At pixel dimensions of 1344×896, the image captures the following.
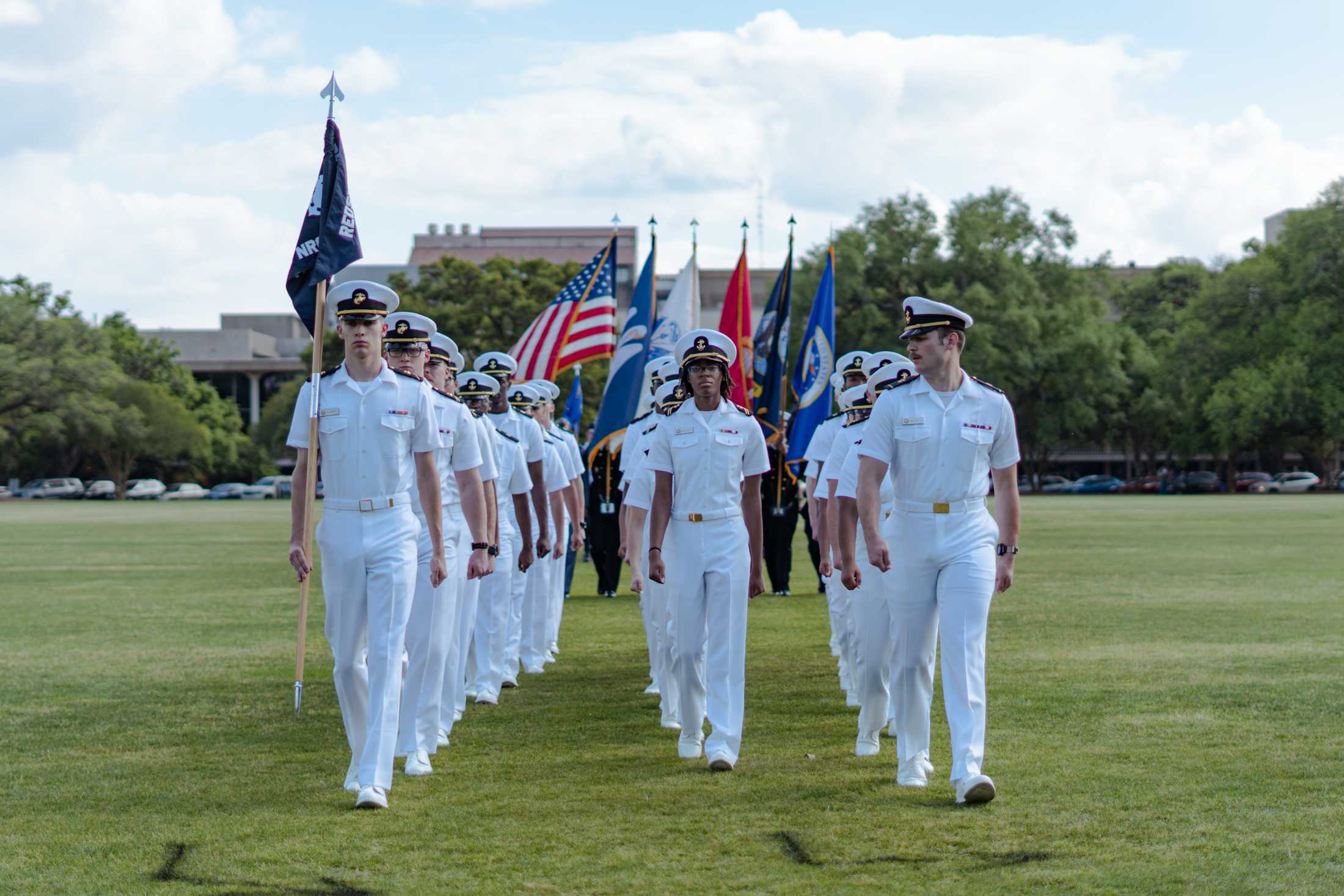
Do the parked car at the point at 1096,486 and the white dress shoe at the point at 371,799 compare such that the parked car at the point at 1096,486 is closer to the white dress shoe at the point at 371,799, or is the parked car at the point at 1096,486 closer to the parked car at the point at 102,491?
the parked car at the point at 102,491

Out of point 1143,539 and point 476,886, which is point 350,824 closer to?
point 476,886

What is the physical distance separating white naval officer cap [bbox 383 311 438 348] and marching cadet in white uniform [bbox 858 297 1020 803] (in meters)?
2.43

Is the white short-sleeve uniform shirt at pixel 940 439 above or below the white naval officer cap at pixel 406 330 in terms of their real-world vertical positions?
below

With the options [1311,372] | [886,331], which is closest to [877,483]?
[886,331]

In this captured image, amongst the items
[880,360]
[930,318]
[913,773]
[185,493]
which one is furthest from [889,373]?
[185,493]

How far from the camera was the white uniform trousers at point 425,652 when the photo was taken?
7.91 metres

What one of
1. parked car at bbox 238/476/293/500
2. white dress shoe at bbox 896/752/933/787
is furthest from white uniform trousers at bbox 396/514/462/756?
parked car at bbox 238/476/293/500

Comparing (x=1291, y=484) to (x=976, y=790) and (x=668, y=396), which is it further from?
(x=976, y=790)

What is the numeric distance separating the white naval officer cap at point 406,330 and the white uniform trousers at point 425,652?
919 mm

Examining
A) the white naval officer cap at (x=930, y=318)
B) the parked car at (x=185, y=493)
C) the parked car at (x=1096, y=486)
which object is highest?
the white naval officer cap at (x=930, y=318)

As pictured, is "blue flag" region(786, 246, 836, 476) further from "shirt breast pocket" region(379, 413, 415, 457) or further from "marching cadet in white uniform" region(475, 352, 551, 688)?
"shirt breast pocket" region(379, 413, 415, 457)

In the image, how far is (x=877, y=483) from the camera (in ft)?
23.5

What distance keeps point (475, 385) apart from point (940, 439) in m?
4.43

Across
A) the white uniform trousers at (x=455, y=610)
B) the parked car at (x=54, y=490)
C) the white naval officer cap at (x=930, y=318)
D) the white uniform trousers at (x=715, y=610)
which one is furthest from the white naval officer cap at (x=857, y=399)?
the parked car at (x=54, y=490)
